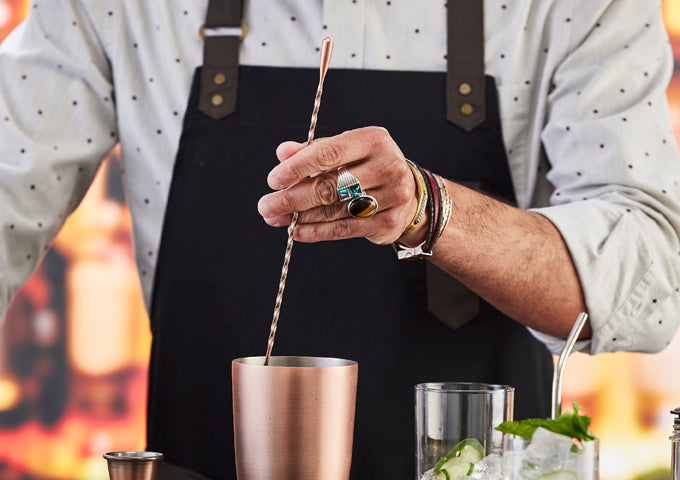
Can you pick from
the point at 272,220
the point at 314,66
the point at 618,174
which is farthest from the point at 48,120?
the point at 618,174

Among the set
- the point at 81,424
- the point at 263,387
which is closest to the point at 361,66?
the point at 263,387

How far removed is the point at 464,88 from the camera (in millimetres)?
1230

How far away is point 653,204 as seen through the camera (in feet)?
3.74

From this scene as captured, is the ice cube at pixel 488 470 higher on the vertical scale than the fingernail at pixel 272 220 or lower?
lower

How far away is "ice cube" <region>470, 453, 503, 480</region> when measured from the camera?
626 millimetres

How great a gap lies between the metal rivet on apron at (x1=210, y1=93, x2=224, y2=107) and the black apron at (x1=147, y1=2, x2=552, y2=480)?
0.03 meters

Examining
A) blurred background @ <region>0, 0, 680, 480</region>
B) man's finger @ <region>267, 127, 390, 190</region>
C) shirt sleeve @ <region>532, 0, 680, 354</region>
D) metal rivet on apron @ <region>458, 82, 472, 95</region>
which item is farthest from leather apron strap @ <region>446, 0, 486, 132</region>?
blurred background @ <region>0, 0, 680, 480</region>

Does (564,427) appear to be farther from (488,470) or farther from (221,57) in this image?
(221,57)

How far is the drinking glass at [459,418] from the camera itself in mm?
640

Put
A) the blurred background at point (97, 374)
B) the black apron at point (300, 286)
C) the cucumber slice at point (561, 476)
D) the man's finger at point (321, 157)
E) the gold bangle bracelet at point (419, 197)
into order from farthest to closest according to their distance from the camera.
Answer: the blurred background at point (97, 374)
the black apron at point (300, 286)
the gold bangle bracelet at point (419, 197)
the man's finger at point (321, 157)
the cucumber slice at point (561, 476)

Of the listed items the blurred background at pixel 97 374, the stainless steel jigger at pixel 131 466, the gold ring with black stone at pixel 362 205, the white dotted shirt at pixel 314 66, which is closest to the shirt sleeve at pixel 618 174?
the white dotted shirt at pixel 314 66

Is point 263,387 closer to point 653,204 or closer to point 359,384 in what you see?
point 359,384

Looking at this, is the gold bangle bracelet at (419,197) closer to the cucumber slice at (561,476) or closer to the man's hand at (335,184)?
the man's hand at (335,184)

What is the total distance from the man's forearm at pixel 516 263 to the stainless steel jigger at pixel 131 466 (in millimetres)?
512
